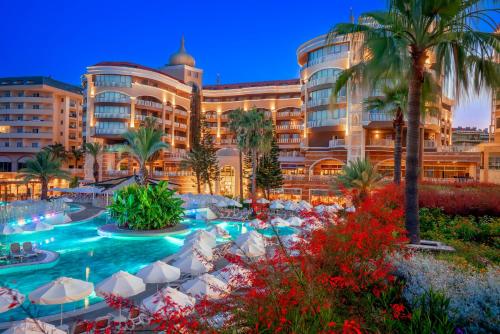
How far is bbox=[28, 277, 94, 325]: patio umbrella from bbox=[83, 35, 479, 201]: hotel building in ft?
82.8

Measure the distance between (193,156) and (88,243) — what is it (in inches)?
1008

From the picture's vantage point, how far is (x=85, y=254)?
18.6 meters

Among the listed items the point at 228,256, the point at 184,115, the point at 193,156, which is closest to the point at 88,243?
the point at 228,256

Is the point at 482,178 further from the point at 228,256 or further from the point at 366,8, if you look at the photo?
the point at 228,256

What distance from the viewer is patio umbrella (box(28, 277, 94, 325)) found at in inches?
387

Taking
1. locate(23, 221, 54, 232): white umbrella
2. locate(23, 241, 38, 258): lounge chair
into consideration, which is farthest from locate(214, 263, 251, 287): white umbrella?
locate(23, 221, 54, 232): white umbrella

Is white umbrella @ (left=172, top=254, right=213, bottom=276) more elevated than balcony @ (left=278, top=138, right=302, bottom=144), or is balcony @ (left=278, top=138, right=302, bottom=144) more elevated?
balcony @ (left=278, top=138, right=302, bottom=144)

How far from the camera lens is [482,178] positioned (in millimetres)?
33594

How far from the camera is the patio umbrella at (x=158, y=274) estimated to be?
1205cm

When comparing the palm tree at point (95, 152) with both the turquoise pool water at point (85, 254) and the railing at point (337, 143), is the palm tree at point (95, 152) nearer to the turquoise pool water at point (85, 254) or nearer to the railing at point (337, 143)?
the turquoise pool water at point (85, 254)

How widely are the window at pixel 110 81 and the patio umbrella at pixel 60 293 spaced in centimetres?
4718

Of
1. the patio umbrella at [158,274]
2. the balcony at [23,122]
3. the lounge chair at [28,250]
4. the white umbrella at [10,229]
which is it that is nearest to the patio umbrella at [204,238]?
the patio umbrella at [158,274]

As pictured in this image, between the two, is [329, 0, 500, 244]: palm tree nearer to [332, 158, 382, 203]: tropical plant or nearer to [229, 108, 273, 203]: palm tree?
[332, 158, 382, 203]: tropical plant

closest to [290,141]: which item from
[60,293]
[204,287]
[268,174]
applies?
[268,174]
